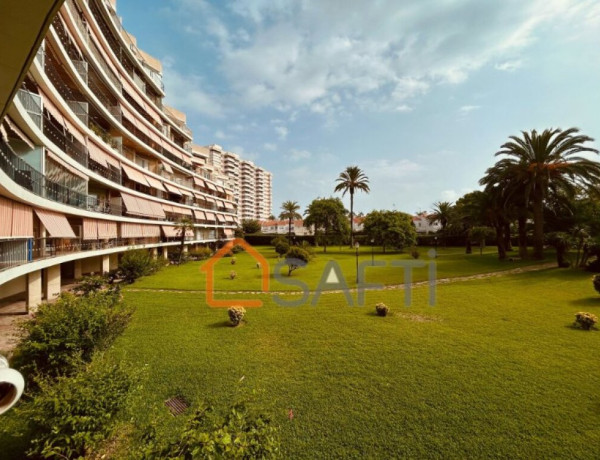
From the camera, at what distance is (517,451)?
4812 mm

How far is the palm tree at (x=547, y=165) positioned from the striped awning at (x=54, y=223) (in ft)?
112

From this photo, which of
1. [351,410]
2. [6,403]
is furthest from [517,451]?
[6,403]

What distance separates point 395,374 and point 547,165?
27967mm

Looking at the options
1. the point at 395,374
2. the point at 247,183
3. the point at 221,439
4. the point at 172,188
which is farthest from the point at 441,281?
the point at 247,183

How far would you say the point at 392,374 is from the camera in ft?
23.6

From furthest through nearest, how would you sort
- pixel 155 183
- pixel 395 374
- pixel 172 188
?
pixel 172 188, pixel 155 183, pixel 395 374

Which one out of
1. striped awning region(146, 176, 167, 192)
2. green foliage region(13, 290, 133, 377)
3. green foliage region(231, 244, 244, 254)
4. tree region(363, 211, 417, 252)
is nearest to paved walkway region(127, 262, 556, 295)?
green foliage region(13, 290, 133, 377)

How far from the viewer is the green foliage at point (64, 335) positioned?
6.34 meters

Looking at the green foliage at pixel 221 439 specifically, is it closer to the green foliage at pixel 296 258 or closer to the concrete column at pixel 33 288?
the concrete column at pixel 33 288

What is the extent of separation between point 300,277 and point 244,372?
14.3m

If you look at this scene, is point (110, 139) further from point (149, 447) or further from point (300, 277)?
point (149, 447)

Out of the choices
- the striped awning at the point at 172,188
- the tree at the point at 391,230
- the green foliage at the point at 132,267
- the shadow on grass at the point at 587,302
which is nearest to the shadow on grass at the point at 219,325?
the green foliage at the point at 132,267

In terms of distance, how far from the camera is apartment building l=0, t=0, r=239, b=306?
433 inches

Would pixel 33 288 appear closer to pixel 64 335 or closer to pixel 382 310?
pixel 64 335
